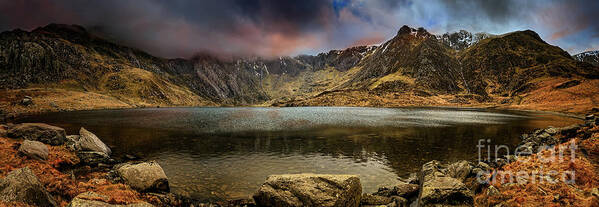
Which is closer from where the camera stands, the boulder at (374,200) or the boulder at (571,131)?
the boulder at (374,200)

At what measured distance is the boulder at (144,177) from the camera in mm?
18172

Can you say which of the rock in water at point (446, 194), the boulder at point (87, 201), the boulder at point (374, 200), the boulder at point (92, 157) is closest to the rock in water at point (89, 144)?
the boulder at point (92, 157)

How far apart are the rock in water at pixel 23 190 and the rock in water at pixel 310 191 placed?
10.4 m

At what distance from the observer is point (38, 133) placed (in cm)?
2981

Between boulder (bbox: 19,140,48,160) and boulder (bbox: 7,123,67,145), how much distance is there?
19.8 feet

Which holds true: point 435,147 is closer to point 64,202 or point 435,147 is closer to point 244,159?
point 244,159

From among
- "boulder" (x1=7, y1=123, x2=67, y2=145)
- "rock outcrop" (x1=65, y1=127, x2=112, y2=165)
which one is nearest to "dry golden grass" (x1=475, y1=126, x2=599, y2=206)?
"rock outcrop" (x1=65, y1=127, x2=112, y2=165)

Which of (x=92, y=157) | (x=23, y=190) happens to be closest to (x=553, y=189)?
(x=23, y=190)

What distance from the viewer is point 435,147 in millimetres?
40688

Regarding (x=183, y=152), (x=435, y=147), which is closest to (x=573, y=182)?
(x=435, y=147)

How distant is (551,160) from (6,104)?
183632mm

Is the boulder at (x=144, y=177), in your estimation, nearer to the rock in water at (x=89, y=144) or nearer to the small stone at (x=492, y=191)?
the rock in water at (x=89, y=144)

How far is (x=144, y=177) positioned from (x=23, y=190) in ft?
25.3

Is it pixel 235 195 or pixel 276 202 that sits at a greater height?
pixel 276 202
